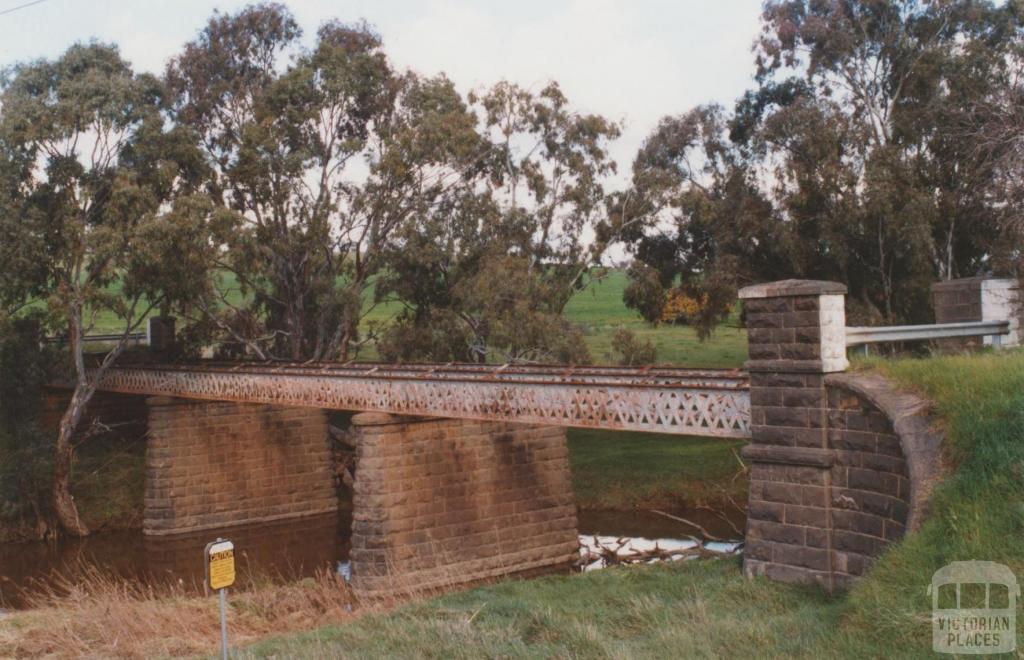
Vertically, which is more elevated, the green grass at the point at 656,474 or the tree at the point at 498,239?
the tree at the point at 498,239

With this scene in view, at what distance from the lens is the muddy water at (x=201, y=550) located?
23797 mm

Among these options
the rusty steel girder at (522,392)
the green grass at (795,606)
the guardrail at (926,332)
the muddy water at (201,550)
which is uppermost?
the guardrail at (926,332)

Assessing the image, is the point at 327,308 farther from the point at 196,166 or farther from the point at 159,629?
the point at 159,629

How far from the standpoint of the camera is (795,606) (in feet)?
35.7

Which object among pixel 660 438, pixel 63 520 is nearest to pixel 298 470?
pixel 63 520

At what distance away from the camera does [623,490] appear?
28906 millimetres

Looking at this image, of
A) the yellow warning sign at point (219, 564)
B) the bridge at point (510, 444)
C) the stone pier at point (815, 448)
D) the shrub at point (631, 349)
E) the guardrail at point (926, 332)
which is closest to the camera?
the yellow warning sign at point (219, 564)

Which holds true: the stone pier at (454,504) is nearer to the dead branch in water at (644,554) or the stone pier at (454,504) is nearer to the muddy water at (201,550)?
the dead branch in water at (644,554)

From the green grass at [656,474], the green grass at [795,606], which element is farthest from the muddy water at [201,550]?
the green grass at [795,606]

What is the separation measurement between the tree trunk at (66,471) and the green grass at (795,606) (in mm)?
20010

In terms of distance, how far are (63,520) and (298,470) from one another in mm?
6675

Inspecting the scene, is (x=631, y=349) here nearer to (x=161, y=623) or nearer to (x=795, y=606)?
(x=161, y=623)

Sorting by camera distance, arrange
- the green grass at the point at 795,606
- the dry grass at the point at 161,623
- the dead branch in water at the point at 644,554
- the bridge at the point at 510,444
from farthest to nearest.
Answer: the dead branch in water at the point at 644,554
the dry grass at the point at 161,623
the bridge at the point at 510,444
the green grass at the point at 795,606

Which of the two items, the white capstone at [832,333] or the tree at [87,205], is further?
the tree at [87,205]
